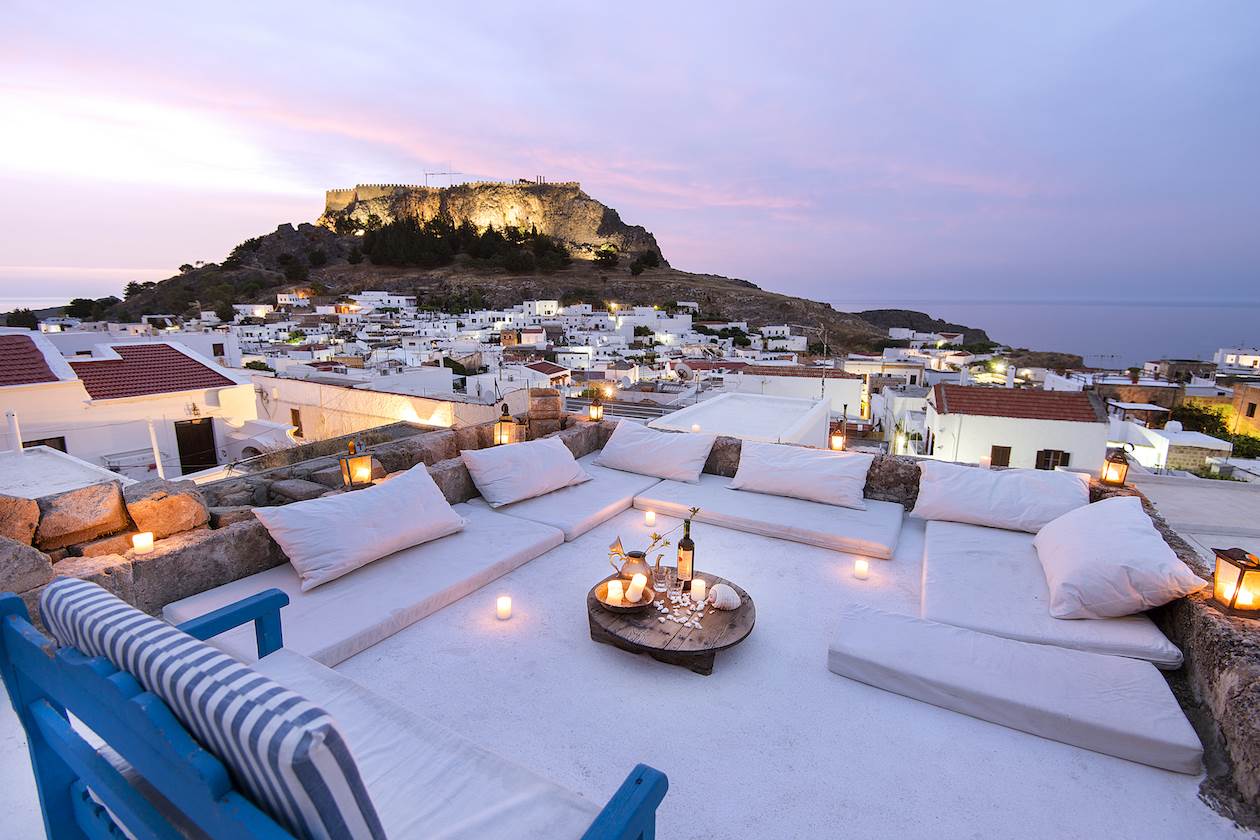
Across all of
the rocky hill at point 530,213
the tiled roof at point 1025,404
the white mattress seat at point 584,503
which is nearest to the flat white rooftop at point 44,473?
the white mattress seat at point 584,503

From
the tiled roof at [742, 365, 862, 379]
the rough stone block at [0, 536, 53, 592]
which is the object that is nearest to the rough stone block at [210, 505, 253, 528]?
the rough stone block at [0, 536, 53, 592]

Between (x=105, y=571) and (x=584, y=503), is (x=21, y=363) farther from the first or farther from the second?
(x=584, y=503)

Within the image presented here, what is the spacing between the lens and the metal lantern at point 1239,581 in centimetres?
200

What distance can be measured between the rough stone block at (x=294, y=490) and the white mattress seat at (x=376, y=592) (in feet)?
2.42

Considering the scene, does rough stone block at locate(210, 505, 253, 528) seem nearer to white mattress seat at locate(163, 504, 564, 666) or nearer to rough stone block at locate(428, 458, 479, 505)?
white mattress seat at locate(163, 504, 564, 666)

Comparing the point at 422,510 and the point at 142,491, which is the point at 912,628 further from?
the point at 142,491

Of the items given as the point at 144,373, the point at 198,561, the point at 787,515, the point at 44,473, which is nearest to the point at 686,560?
the point at 787,515

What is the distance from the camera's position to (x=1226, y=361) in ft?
105

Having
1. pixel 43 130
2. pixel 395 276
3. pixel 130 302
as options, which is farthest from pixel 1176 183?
pixel 130 302

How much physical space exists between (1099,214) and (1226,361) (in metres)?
11.3

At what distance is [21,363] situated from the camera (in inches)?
289

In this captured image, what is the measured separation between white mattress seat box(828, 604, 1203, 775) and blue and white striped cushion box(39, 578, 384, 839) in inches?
72.2

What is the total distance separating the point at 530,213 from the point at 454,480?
71311mm

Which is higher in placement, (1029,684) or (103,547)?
(103,547)
